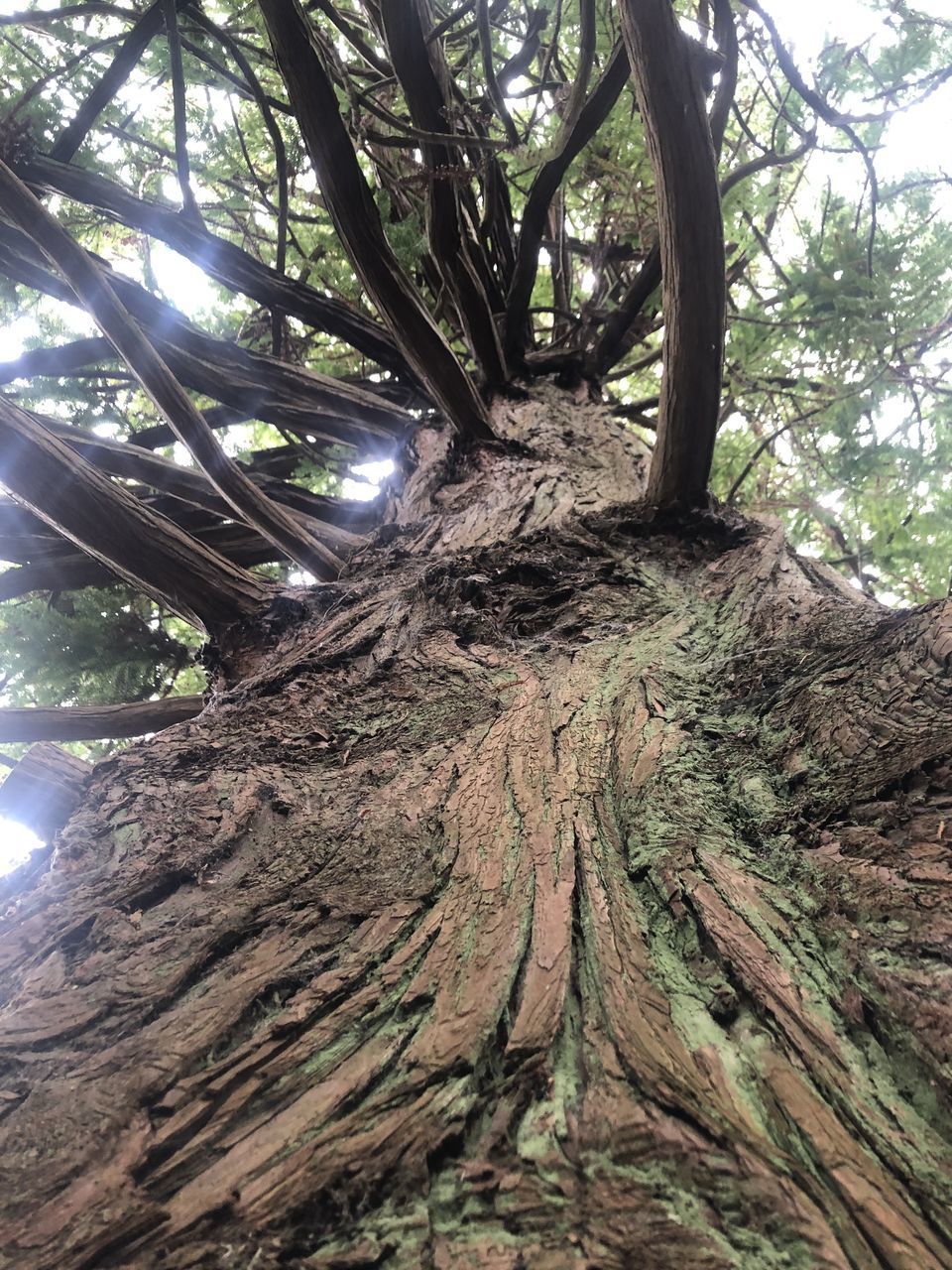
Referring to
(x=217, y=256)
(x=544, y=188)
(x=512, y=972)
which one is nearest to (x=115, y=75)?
(x=217, y=256)

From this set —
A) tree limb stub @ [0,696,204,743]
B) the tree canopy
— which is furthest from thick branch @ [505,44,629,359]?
tree limb stub @ [0,696,204,743]

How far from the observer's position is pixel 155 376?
190 centimetres

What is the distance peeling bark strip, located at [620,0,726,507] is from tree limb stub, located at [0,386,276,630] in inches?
42.1

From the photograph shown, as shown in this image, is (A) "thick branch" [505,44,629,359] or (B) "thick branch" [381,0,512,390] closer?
(B) "thick branch" [381,0,512,390]

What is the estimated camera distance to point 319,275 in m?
3.59

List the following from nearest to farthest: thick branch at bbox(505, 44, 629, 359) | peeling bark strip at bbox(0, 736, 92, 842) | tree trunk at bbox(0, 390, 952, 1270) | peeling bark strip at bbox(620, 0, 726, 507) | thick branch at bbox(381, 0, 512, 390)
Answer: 1. tree trunk at bbox(0, 390, 952, 1270)
2. peeling bark strip at bbox(0, 736, 92, 842)
3. peeling bark strip at bbox(620, 0, 726, 507)
4. thick branch at bbox(381, 0, 512, 390)
5. thick branch at bbox(505, 44, 629, 359)

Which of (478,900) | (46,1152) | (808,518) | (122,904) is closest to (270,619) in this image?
(122,904)

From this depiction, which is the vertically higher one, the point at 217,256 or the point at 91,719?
the point at 217,256

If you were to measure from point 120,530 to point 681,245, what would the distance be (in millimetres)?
1389

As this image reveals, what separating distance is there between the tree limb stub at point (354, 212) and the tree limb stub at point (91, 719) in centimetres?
115

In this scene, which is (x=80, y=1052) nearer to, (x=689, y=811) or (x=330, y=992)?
(x=330, y=992)

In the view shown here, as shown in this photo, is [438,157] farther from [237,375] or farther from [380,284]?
[237,375]

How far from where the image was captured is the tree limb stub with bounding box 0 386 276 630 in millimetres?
1521

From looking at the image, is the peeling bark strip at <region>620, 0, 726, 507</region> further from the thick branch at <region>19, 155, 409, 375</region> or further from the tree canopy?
the thick branch at <region>19, 155, 409, 375</region>
